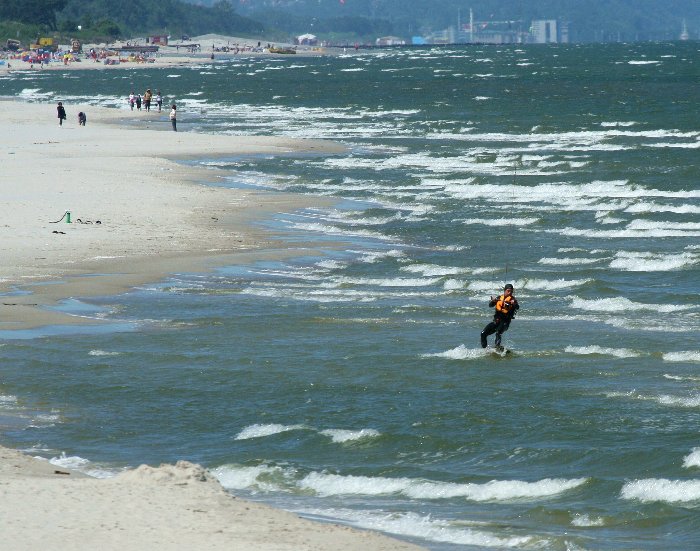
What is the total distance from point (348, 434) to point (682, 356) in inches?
235

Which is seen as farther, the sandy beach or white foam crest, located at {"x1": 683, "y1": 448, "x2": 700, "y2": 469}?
white foam crest, located at {"x1": 683, "y1": 448, "x2": 700, "y2": 469}

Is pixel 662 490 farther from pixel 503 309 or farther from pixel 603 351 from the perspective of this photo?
pixel 603 351

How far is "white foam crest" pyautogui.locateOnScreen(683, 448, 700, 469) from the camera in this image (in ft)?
48.7

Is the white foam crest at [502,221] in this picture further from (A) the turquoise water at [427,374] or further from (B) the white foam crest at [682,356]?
(B) the white foam crest at [682,356]

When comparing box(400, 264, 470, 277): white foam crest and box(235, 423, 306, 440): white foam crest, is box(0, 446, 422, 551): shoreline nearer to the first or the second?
box(235, 423, 306, 440): white foam crest

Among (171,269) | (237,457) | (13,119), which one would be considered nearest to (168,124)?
(13,119)

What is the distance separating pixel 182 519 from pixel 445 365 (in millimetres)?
8344

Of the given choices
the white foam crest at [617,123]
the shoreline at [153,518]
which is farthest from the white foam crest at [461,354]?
the white foam crest at [617,123]

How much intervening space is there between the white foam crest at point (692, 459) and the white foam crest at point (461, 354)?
16.7 ft

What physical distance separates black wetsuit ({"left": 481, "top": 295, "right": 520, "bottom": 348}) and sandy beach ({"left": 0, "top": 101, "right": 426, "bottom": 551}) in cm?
650

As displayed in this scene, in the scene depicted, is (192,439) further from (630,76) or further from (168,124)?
(630,76)

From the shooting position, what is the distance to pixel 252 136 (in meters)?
60.3

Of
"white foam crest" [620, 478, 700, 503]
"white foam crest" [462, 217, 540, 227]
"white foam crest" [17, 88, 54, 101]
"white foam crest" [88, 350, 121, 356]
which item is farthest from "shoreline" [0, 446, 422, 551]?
"white foam crest" [17, 88, 54, 101]

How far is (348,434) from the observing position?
1616cm
